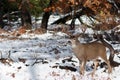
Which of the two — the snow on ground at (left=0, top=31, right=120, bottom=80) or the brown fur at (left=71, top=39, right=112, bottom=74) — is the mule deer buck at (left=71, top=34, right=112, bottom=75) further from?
the snow on ground at (left=0, top=31, right=120, bottom=80)

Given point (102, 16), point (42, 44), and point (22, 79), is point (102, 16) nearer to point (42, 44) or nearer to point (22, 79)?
point (42, 44)

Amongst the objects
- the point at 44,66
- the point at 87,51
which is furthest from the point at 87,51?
the point at 44,66

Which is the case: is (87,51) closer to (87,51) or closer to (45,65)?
(87,51)

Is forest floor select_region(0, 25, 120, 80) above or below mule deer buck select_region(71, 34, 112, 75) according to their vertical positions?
below

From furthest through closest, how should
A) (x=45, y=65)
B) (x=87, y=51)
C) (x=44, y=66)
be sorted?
(x=45, y=65) → (x=44, y=66) → (x=87, y=51)

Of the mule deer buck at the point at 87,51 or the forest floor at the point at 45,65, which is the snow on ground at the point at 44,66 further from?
the mule deer buck at the point at 87,51

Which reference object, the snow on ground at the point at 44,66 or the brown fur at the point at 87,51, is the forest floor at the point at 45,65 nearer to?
the snow on ground at the point at 44,66

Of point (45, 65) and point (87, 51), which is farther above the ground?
point (87, 51)

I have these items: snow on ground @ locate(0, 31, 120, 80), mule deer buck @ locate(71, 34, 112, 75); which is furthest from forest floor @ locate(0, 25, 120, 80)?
mule deer buck @ locate(71, 34, 112, 75)

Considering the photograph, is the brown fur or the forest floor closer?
the forest floor

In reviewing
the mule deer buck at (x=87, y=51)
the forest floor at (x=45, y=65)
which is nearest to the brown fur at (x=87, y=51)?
the mule deer buck at (x=87, y=51)

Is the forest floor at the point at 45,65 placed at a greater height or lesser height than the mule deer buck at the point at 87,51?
lesser

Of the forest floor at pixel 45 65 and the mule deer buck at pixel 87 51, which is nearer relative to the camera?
the forest floor at pixel 45 65

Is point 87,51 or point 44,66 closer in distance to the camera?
point 87,51
